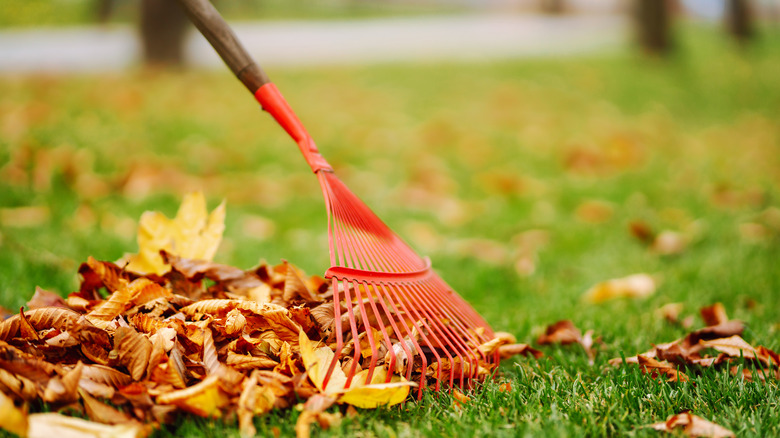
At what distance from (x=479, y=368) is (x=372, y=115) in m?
4.61

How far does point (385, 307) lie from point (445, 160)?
3438mm

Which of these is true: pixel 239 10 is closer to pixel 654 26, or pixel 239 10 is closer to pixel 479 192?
pixel 654 26

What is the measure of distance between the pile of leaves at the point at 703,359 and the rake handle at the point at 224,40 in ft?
4.28

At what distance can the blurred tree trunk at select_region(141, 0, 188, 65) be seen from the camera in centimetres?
752

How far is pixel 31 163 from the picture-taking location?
373cm

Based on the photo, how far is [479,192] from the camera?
4.27 meters

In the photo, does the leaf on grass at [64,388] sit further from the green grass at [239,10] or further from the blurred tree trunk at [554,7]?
the blurred tree trunk at [554,7]

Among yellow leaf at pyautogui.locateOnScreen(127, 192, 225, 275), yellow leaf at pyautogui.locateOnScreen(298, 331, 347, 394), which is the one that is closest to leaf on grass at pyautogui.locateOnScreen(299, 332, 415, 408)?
yellow leaf at pyautogui.locateOnScreen(298, 331, 347, 394)

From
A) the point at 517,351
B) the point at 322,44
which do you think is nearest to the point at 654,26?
the point at 322,44

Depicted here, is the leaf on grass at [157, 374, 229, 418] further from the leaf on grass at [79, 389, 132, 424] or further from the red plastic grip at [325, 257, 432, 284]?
the red plastic grip at [325, 257, 432, 284]

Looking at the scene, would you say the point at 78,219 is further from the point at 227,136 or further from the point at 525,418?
the point at 525,418

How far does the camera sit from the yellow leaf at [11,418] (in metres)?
1.24

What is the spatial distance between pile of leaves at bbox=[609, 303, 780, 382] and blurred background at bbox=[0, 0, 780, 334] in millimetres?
391

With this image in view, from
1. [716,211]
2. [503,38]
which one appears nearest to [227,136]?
[716,211]
